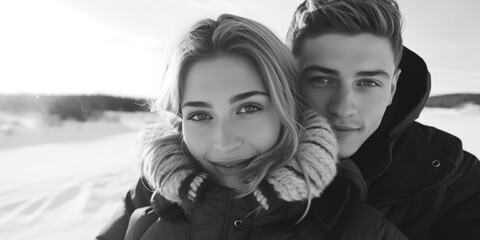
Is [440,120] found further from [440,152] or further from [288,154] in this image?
[288,154]

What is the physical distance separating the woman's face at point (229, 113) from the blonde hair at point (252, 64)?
0.12 feet

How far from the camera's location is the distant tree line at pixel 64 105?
9195 mm

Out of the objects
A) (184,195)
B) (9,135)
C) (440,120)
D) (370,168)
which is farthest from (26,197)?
(440,120)

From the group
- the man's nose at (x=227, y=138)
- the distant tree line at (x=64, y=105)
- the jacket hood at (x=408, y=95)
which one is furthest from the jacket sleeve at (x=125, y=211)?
the distant tree line at (x=64, y=105)

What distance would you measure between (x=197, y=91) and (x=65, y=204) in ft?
8.38

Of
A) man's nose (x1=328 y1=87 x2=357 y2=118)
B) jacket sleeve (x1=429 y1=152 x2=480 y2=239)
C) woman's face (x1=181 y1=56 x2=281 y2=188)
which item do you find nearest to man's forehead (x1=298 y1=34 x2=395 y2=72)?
man's nose (x1=328 y1=87 x2=357 y2=118)

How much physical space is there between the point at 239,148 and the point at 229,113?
0.15m

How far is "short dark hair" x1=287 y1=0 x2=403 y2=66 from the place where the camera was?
5.89ft

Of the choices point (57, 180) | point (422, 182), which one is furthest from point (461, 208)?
point (57, 180)

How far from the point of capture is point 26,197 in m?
3.54

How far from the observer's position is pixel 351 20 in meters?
1.79

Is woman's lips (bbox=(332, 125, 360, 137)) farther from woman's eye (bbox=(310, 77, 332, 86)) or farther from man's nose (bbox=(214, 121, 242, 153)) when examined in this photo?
man's nose (bbox=(214, 121, 242, 153))

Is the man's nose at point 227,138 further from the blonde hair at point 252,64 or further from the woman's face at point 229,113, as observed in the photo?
the blonde hair at point 252,64

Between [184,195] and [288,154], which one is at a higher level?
[288,154]
